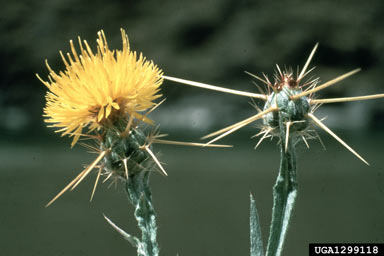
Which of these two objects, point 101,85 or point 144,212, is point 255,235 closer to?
point 144,212

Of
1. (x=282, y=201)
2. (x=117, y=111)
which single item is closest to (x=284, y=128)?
(x=282, y=201)

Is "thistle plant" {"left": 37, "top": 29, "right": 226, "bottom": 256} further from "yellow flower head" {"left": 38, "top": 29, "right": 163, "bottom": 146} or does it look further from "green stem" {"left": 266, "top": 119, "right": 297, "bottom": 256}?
"green stem" {"left": 266, "top": 119, "right": 297, "bottom": 256}

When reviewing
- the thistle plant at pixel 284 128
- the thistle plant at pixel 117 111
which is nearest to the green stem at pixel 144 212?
Answer: the thistle plant at pixel 117 111

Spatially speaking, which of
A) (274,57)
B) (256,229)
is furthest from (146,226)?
(274,57)

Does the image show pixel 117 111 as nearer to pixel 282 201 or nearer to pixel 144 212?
pixel 144 212

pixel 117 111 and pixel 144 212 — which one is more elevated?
pixel 117 111

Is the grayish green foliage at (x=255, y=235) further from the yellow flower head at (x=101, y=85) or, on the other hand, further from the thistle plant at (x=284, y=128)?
the yellow flower head at (x=101, y=85)
